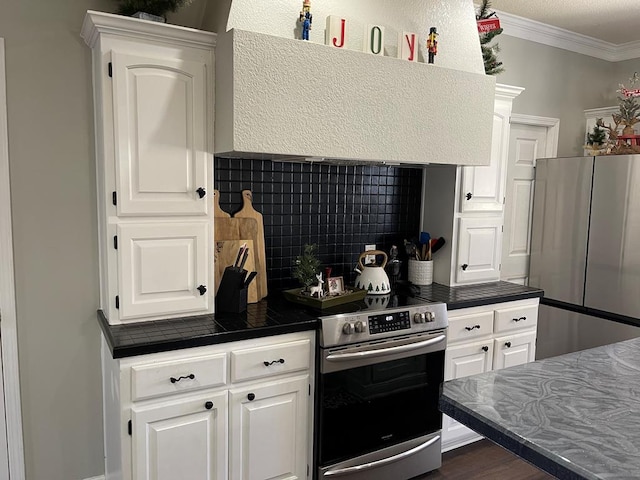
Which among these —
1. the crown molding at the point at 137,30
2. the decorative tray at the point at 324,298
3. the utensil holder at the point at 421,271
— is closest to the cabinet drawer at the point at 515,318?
the utensil holder at the point at 421,271

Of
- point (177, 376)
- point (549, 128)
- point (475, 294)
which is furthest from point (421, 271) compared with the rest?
point (549, 128)

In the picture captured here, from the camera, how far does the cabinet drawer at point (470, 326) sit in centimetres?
274

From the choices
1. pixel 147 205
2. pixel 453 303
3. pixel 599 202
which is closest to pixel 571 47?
pixel 599 202

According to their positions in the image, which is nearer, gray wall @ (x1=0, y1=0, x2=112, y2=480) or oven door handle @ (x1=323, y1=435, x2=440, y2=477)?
gray wall @ (x1=0, y1=0, x2=112, y2=480)

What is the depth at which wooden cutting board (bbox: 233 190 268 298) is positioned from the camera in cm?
260

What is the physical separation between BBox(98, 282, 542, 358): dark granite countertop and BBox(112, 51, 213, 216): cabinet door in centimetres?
49

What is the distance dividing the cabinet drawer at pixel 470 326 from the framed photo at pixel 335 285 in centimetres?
64

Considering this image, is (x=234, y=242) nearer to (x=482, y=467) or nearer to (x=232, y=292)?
(x=232, y=292)

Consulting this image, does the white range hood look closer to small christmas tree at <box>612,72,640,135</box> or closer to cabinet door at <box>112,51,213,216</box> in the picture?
cabinet door at <box>112,51,213,216</box>

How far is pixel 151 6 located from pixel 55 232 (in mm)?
1087

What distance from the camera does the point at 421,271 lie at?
10.1 feet

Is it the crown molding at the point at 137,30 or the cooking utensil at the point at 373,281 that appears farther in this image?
the cooking utensil at the point at 373,281

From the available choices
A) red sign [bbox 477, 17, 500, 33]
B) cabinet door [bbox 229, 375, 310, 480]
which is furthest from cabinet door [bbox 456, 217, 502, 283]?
cabinet door [bbox 229, 375, 310, 480]

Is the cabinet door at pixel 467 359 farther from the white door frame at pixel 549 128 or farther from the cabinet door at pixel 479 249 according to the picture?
the white door frame at pixel 549 128
